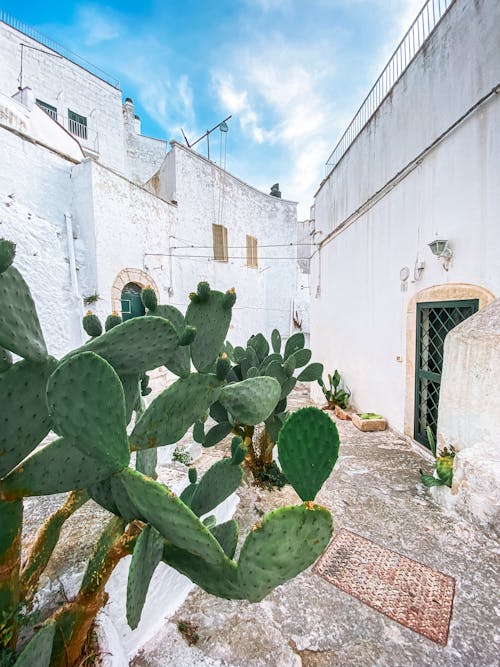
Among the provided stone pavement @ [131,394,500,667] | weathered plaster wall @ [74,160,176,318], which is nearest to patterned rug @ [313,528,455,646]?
stone pavement @ [131,394,500,667]

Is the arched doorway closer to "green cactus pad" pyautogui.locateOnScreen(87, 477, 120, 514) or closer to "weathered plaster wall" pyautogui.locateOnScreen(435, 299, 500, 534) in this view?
"weathered plaster wall" pyautogui.locateOnScreen(435, 299, 500, 534)

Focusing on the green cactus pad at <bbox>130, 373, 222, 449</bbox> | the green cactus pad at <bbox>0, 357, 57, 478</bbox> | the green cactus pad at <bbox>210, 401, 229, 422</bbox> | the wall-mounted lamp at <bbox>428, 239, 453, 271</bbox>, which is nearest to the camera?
the green cactus pad at <bbox>0, 357, 57, 478</bbox>

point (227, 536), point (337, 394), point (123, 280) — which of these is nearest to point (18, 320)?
point (227, 536)

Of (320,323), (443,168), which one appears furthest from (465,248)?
(320,323)

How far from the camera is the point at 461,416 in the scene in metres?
2.51

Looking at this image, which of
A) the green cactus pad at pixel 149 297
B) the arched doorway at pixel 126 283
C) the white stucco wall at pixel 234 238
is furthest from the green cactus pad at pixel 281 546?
the white stucco wall at pixel 234 238

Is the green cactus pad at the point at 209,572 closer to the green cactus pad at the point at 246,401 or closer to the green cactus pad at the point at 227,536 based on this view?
the green cactus pad at the point at 227,536

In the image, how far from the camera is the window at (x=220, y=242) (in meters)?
9.54

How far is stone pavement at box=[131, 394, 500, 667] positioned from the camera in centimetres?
132

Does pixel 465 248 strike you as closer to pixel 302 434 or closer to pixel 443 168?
pixel 443 168

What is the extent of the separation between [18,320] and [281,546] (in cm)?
91

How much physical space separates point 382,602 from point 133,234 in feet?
24.4

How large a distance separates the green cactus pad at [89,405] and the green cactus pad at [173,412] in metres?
0.21

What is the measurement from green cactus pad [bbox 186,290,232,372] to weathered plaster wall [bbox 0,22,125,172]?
38.7ft
